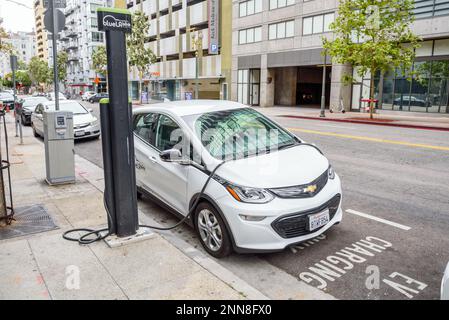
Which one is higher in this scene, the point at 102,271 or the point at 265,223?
the point at 265,223

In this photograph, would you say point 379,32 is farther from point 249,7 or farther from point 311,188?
point 311,188

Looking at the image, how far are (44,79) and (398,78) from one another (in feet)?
331

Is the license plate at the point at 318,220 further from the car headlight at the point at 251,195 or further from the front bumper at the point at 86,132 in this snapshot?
the front bumper at the point at 86,132

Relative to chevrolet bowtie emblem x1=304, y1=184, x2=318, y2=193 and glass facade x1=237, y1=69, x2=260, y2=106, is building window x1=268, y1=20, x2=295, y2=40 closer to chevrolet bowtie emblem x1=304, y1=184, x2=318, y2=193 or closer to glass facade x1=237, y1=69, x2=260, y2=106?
glass facade x1=237, y1=69, x2=260, y2=106

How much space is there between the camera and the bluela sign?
4387mm

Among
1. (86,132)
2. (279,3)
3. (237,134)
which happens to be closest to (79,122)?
(86,132)

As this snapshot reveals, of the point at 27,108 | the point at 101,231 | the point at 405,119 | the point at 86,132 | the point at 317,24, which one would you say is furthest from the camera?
the point at 317,24

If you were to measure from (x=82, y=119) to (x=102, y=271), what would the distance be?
11.7 meters

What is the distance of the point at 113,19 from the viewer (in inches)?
175

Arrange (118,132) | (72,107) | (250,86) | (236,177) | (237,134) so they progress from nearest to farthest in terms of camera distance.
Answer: (236,177) → (118,132) → (237,134) → (72,107) → (250,86)

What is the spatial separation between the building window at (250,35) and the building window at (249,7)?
166cm

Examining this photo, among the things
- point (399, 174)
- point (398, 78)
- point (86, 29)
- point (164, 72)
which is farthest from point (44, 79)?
point (399, 174)

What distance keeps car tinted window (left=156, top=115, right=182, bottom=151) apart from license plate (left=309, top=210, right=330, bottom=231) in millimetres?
1986

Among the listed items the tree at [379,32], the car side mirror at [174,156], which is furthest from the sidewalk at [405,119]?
the car side mirror at [174,156]
